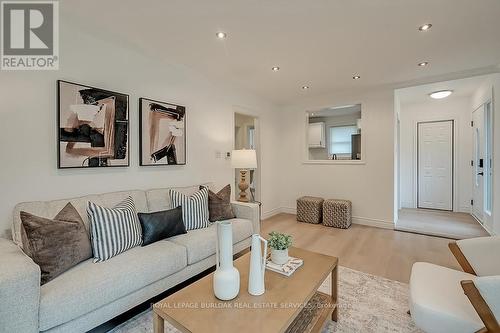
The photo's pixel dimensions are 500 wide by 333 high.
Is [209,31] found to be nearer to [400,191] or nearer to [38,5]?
[38,5]

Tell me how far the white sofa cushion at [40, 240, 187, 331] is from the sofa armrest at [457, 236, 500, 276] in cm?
218

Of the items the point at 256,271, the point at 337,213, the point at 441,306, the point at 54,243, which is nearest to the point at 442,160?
the point at 337,213

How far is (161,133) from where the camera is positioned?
2887 mm

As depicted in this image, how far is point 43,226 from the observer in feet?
5.10

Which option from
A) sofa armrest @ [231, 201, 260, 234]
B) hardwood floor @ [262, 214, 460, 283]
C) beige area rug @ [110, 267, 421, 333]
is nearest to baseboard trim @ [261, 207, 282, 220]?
hardwood floor @ [262, 214, 460, 283]

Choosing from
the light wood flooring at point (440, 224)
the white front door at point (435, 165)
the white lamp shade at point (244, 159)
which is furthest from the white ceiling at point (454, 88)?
the white lamp shade at point (244, 159)

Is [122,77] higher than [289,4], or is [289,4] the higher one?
[289,4]

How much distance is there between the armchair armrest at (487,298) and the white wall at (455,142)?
516 centimetres

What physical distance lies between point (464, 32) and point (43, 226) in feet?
12.9

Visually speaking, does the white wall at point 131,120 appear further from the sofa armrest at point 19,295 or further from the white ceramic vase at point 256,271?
the white ceramic vase at point 256,271

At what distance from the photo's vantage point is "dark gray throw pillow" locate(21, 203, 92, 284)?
4.87 ft

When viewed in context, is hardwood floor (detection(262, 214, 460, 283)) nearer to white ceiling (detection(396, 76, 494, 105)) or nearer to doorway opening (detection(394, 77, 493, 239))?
doorway opening (detection(394, 77, 493, 239))

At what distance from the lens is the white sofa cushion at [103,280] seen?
134cm

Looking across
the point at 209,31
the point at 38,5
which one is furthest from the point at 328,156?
the point at 38,5
